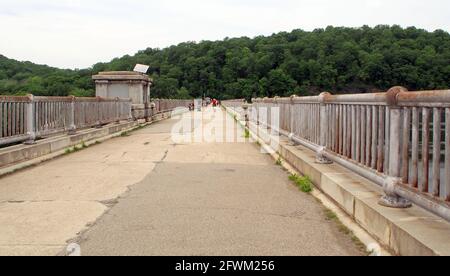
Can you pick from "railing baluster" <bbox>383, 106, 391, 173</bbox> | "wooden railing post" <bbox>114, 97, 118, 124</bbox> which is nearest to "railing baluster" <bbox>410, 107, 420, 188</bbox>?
"railing baluster" <bbox>383, 106, 391, 173</bbox>

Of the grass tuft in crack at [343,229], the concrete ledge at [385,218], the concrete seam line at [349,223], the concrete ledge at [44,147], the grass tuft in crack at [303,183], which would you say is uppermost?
the concrete ledge at [44,147]

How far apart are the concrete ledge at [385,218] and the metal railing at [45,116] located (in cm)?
614

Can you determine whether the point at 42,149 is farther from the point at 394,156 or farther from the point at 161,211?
the point at 394,156

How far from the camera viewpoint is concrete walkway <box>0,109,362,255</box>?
14.2 ft

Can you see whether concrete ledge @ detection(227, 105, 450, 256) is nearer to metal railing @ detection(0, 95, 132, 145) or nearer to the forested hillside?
metal railing @ detection(0, 95, 132, 145)

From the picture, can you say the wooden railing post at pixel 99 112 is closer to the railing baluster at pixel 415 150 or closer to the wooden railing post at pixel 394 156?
the wooden railing post at pixel 394 156

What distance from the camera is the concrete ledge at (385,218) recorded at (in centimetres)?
348

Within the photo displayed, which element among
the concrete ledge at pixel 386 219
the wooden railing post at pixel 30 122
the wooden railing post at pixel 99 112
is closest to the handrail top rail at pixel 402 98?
the concrete ledge at pixel 386 219

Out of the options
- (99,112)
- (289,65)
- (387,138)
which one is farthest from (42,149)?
(289,65)

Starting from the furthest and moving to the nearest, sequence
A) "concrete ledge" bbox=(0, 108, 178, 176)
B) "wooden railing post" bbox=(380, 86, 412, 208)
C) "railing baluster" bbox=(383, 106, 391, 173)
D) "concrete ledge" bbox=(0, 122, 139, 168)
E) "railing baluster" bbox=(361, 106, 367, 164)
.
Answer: "concrete ledge" bbox=(0, 122, 139, 168) → "concrete ledge" bbox=(0, 108, 178, 176) → "railing baluster" bbox=(361, 106, 367, 164) → "railing baluster" bbox=(383, 106, 391, 173) → "wooden railing post" bbox=(380, 86, 412, 208)

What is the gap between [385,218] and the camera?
13.6ft

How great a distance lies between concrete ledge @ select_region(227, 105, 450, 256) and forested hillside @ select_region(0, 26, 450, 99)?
242 ft
